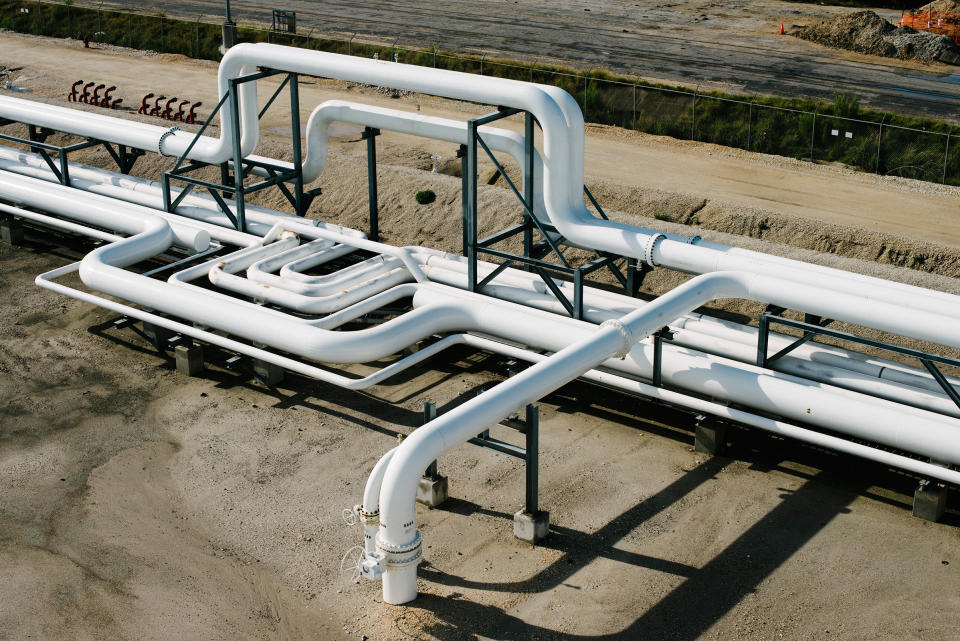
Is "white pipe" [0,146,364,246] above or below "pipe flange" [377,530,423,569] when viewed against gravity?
above

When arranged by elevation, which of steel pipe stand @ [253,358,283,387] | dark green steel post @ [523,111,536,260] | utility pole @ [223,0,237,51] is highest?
utility pole @ [223,0,237,51]

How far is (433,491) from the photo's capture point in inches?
622

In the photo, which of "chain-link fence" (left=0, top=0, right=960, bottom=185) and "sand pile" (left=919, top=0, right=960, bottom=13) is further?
"sand pile" (left=919, top=0, right=960, bottom=13)

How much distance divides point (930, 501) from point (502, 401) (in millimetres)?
6414

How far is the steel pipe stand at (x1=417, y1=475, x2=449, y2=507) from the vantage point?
15836 mm

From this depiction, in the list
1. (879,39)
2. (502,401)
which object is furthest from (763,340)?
(879,39)

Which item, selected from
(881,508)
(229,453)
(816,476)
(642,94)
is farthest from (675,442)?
(642,94)

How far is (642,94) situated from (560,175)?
19.1 metres

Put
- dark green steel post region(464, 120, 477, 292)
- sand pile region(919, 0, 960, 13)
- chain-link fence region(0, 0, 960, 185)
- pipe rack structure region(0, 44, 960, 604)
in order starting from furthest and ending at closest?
sand pile region(919, 0, 960, 13) → chain-link fence region(0, 0, 960, 185) → dark green steel post region(464, 120, 477, 292) → pipe rack structure region(0, 44, 960, 604)

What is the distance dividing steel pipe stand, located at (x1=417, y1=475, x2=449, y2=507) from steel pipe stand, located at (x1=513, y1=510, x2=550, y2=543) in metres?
1.33

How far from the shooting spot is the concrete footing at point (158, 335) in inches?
821

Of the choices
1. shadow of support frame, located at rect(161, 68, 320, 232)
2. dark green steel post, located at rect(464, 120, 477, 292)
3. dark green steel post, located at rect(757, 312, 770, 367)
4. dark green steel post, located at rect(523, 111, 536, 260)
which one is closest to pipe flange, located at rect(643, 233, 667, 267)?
dark green steel post, located at rect(523, 111, 536, 260)

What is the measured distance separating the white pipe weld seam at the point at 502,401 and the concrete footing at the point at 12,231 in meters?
16.8

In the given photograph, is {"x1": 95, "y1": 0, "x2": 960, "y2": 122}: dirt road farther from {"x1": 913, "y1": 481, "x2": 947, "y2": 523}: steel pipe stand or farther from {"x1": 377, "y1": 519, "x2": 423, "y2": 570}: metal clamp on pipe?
{"x1": 377, "y1": 519, "x2": 423, "y2": 570}: metal clamp on pipe
